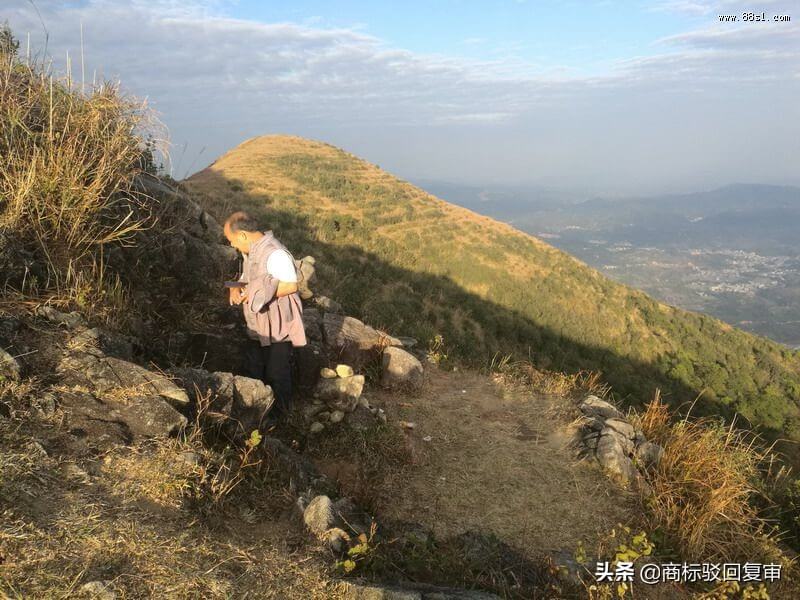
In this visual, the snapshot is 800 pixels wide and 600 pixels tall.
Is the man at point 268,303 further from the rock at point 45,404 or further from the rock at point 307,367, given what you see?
the rock at point 45,404

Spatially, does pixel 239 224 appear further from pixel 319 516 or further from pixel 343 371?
pixel 319 516

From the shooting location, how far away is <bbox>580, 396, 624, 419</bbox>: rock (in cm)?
638

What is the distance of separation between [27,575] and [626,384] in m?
26.4

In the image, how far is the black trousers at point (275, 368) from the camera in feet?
15.6

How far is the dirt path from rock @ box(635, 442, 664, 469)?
626mm

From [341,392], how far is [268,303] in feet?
5.01

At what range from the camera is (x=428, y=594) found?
8.77 ft

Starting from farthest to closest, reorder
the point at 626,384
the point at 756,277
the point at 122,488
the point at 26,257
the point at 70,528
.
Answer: the point at 756,277 < the point at 626,384 < the point at 26,257 < the point at 122,488 < the point at 70,528

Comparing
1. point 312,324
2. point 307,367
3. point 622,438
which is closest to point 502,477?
point 622,438

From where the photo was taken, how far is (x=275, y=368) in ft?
15.7

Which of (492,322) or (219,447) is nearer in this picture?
(219,447)

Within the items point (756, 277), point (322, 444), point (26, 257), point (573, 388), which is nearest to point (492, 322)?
point (573, 388)

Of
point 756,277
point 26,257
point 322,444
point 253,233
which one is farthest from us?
point 756,277

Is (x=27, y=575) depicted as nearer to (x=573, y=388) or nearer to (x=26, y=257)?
(x=26, y=257)
